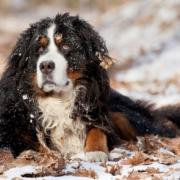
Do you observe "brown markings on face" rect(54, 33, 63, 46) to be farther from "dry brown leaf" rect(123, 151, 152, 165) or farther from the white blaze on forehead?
"dry brown leaf" rect(123, 151, 152, 165)

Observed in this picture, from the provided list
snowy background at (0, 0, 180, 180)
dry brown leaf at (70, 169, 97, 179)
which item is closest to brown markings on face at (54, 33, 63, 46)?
snowy background at (0, 0, 180, 180)

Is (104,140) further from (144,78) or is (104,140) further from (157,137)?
(144,78)

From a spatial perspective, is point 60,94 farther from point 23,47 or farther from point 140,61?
point 140,61

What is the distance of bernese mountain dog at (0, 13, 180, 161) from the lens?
698 centimetres

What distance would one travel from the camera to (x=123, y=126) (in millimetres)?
7773

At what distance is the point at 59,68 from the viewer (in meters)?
6.74

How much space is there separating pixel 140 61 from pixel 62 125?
12.4 meters

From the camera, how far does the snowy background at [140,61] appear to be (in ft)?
20.3

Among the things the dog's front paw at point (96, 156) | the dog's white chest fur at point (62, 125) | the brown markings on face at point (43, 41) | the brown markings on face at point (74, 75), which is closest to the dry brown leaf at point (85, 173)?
the dog's front paw at point (96, 156)

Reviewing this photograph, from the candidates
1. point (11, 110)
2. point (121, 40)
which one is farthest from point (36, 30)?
point (121, 40)

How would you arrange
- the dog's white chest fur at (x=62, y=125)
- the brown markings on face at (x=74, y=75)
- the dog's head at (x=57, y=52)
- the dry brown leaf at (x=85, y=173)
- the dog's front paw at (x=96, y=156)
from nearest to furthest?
the dry brown leaf at (x=85, y=173)
the dog's front paw at (x=96, y=156)
the dog's head at (x=57, y=52)
the brown markings on face at (x=74, y=75)
the dog's white chest fur at (x=62, y=125)

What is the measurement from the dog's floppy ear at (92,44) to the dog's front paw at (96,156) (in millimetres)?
1055

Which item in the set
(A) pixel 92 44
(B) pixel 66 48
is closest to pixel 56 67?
(B) pixel 66 48

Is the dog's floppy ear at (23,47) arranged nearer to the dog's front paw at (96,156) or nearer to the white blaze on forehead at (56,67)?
the white blaze on forehead at (56,67)
